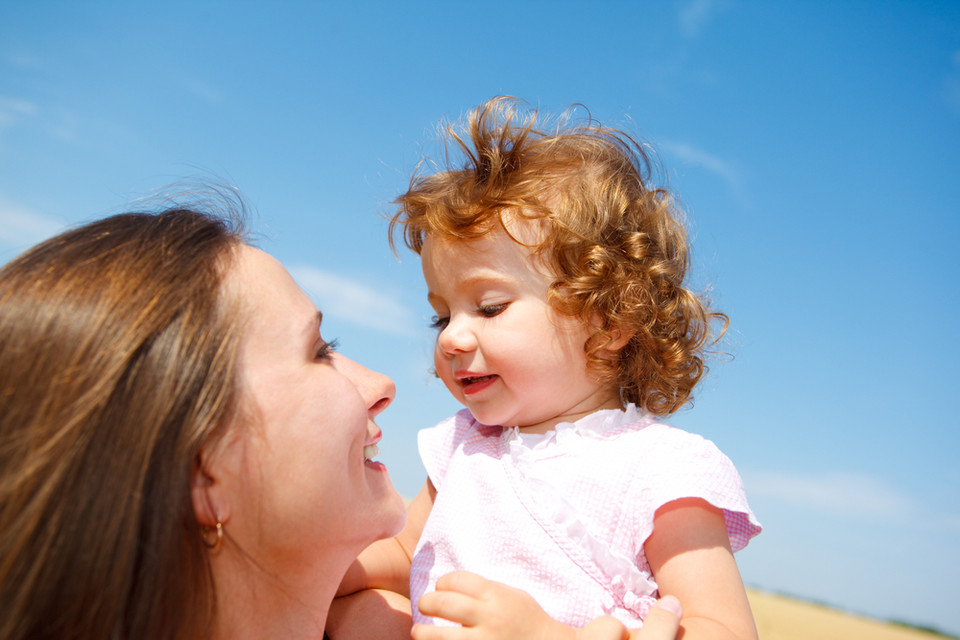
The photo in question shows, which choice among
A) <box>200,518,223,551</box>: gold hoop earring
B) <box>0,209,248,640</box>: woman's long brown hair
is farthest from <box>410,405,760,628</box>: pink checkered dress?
<box>0,209,248,640</box>: woman's long brown hair

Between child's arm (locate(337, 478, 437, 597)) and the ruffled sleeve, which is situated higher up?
the ruffled sleeve

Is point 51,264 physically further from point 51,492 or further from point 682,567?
point 682,567

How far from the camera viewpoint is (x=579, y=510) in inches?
96.0

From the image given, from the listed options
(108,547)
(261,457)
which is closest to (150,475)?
(108,547)

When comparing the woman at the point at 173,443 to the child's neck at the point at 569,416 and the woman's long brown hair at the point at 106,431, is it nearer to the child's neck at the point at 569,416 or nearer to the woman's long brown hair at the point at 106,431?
the woman's long brown hair at the point at 106,431

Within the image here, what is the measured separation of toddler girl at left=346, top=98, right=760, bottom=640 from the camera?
2324 millimetres

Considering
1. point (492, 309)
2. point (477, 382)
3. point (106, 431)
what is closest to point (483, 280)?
point (492, 309)

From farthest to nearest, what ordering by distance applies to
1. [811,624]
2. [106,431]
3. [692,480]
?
[811,624]
[692,480]
[106,431]

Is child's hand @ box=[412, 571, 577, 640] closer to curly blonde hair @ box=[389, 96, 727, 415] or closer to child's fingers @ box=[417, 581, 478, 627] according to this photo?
child's fingers @ box=[417, 581, 478, 627]

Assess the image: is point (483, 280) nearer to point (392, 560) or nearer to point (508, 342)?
point (508, 342)

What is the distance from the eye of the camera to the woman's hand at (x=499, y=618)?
1.94 m

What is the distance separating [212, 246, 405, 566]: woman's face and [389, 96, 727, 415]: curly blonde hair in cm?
106

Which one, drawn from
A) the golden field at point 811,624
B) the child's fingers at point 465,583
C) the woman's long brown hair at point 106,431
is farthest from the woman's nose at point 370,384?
the golden field at point 811,624

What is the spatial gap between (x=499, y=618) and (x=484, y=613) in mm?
44
